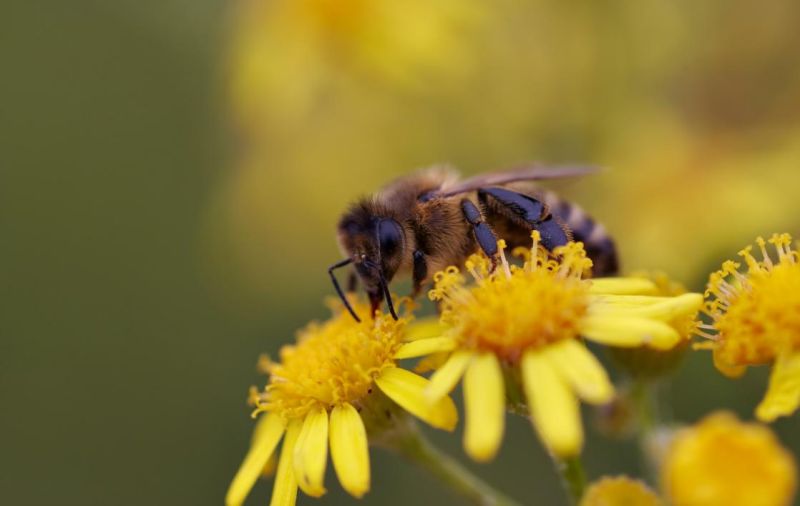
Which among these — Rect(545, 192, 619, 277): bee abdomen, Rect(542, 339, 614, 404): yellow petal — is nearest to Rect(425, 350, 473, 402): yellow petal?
Rect(542, 339, 614, 404): yellow petal

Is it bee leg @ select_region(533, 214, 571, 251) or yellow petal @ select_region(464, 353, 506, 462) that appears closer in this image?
yellow petal @ select_region(464, 353, 506, 462)

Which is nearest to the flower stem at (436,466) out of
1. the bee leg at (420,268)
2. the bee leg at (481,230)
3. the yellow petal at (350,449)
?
the yellow petal at (350,449)

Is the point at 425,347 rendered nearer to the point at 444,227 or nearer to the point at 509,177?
the point at 444,227

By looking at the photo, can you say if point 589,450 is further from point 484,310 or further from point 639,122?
point 484,310

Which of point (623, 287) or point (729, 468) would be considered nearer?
point (729, 468)

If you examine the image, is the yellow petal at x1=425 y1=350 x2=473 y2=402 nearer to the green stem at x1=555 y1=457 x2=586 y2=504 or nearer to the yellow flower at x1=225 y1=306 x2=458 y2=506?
the yellow flower at x1=225 y1=306 x2=458 y2=506

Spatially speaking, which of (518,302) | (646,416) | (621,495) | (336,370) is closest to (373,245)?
(336,370)
